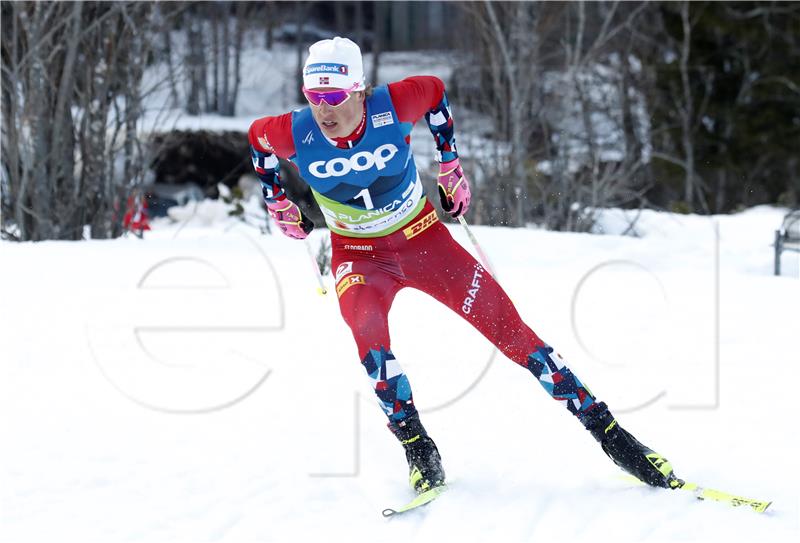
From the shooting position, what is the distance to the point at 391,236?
155 inches

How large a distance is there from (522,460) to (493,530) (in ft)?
2.45

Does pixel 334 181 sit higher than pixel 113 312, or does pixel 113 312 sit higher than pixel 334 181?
pixel 334 181

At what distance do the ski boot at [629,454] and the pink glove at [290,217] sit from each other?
4.80ft

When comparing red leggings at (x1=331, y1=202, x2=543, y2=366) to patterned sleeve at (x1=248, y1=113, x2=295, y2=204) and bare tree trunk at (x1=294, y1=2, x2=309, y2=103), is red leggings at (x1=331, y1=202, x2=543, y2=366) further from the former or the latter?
bare tree trunk at (x1=294, y1=2, x2=309, y2=103)

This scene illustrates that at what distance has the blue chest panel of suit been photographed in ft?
12.4

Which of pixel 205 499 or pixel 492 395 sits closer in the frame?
pixel 205 499

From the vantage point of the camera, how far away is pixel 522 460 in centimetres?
418

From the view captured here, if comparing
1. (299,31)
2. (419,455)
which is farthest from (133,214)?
(299,31)

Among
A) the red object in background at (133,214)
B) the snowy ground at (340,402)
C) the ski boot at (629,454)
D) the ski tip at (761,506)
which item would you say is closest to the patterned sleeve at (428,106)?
the ski boot at (629,454)

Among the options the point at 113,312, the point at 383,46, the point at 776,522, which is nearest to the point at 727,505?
the point at 776,522

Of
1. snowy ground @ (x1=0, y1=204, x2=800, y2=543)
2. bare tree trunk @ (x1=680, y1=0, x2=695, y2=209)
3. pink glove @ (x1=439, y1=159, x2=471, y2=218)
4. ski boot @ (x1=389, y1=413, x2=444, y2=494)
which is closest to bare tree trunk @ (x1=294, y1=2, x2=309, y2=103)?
bare tree trunk @ (x1=680, y1=0, x2=695, y2=209)

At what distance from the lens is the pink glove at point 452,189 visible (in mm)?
4078

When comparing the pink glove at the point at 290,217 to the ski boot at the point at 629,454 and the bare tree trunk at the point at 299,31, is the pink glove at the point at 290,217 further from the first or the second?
the bare tree trunk at the point at 299,31

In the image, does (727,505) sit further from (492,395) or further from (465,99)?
(465,99)
